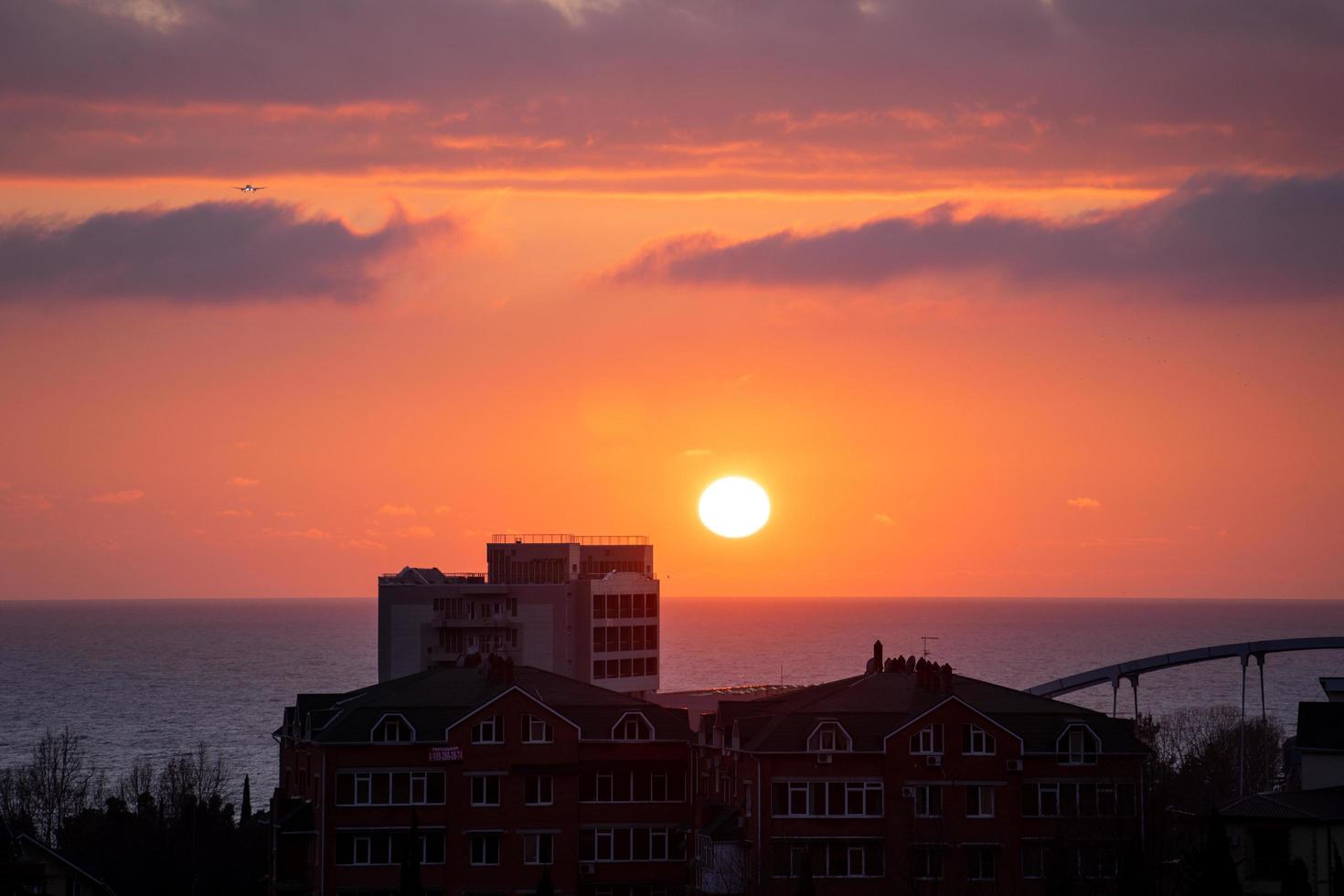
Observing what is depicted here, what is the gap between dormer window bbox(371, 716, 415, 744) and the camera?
94.0 metres

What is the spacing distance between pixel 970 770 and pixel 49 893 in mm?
42288

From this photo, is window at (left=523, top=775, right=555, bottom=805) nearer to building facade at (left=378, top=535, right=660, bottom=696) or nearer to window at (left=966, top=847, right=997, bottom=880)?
window at (left=966, top=847, right=997, bottom=880)

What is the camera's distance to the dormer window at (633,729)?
319ft

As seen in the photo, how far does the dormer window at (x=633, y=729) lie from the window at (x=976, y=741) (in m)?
16.0

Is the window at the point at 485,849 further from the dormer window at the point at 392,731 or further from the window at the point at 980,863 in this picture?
the window at the point at 980,863

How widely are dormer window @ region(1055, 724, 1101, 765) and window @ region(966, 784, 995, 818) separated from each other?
3.82m

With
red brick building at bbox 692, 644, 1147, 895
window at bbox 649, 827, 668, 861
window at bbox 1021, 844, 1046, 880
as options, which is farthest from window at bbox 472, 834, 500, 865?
window at bbox 1021, 844, 1046, 880

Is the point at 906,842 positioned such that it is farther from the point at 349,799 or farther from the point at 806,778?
the point at 349,799

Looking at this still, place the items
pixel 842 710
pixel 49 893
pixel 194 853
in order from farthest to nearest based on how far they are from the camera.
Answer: pixel 194 853 → pixel 842 710 → pixel 49 893

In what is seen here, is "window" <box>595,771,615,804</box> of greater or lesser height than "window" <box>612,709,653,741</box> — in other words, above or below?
below

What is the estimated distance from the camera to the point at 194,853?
120m

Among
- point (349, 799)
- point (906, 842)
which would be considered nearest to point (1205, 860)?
point (906, 842)

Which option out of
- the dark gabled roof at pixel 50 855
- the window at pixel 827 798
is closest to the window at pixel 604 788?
the window at pixel 827 798

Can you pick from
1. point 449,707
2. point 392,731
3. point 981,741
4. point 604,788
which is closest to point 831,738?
point 981,741
